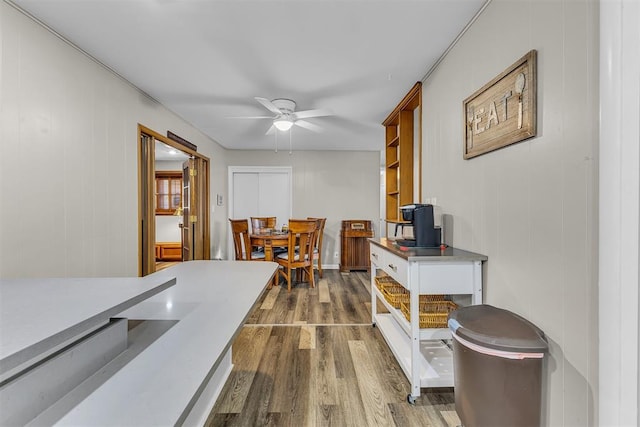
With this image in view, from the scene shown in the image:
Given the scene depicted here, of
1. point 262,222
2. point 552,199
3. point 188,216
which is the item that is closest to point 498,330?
point 552,199

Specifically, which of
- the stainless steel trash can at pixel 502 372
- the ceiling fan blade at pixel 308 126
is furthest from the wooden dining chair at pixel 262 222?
the stainless steel trash can at pixel 502 372

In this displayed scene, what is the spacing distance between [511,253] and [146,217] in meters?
3.24

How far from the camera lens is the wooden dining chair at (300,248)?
13.2 ft

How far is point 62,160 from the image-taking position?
1961mm

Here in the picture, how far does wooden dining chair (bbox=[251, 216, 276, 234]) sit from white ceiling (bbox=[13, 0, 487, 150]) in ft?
7.85

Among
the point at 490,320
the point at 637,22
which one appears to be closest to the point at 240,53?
the point at 637,22

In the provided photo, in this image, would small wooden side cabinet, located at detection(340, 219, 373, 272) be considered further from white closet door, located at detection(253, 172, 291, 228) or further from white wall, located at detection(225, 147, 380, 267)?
white closet door, located at detection(253, 172, 291, 228)

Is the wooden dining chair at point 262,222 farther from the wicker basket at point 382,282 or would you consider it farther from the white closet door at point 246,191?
the wicker basket at point 382,282

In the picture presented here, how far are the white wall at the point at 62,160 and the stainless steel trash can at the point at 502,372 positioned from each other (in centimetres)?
246

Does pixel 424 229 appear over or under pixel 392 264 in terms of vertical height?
over

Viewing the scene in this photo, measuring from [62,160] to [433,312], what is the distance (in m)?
2.72

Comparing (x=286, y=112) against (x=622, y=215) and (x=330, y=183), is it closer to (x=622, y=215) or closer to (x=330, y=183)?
(x=330, y=183)

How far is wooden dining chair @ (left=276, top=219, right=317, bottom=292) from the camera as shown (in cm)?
402

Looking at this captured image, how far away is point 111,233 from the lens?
245 cm
